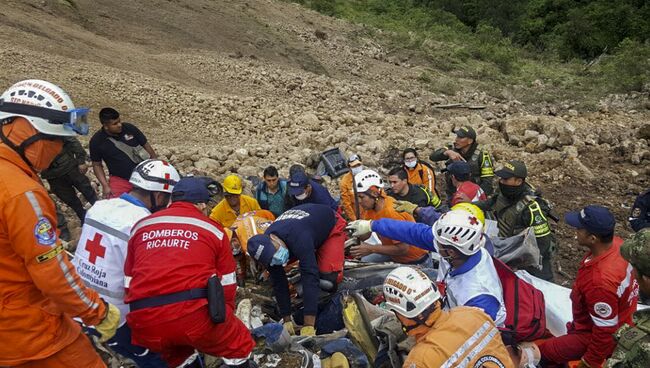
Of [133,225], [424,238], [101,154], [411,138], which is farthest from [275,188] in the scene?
A: [411,138]

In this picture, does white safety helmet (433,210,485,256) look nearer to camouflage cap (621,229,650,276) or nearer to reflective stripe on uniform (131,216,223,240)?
camouflage cap (621,229,650,276)

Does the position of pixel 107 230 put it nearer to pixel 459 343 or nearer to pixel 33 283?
pixel 33 283

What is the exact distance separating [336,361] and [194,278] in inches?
45.3

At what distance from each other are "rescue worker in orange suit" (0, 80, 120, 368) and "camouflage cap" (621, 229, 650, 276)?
8.82 feet

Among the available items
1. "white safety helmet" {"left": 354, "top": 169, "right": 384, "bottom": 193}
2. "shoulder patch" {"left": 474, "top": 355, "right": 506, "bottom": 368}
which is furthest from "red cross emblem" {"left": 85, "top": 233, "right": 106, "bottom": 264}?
"white safety helmet" {"left": 354, "top": 169, "right": 384, "bottom": 193}

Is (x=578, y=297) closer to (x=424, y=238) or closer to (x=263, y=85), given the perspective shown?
(x=424, y=238)

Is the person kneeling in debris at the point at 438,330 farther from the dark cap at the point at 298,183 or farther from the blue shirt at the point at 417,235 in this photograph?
the dark cap at the point at 298,183

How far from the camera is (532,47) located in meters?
24.6

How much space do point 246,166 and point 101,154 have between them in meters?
2.82

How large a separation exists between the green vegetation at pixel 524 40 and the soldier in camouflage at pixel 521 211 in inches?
457

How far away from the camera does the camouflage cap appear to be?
2490 mm

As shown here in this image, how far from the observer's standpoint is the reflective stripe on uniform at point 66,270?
246 centimetres

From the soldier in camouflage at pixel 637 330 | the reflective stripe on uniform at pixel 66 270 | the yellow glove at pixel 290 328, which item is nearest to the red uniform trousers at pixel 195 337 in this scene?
the reflective stripe on uniform at pixel 66 270

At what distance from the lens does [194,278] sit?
9.30 feet
